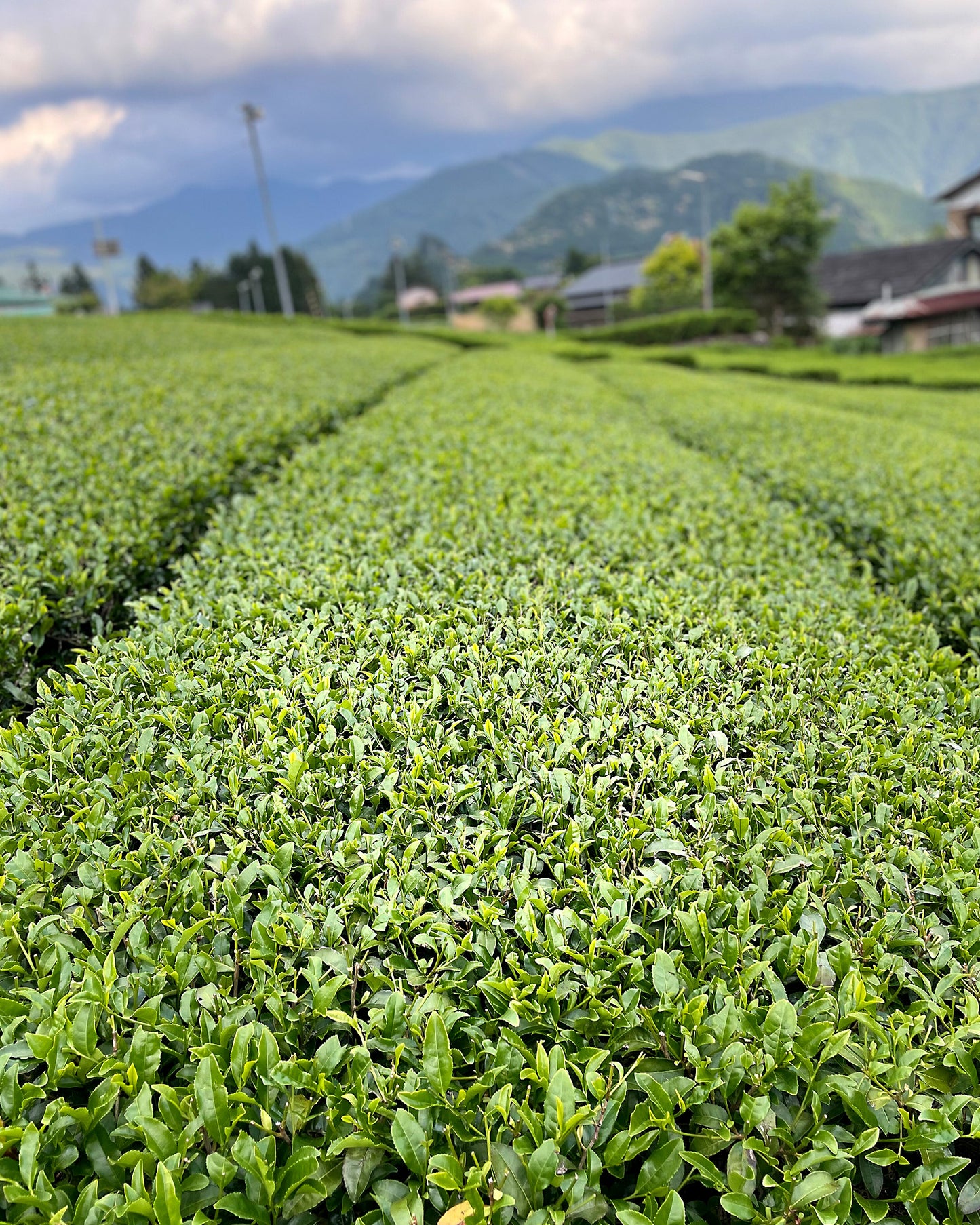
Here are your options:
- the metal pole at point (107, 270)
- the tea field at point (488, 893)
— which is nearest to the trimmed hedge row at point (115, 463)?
the tea field at point (488, 893)

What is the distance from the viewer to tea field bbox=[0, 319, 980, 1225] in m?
1.43

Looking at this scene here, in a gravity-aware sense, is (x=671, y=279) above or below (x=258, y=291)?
below

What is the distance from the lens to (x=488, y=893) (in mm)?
1943

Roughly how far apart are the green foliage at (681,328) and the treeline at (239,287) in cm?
3824

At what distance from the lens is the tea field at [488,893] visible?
1.43 metres

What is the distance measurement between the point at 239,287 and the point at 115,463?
2766 inches

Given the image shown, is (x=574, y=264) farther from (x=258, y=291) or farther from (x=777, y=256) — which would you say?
(x=777, y=256)

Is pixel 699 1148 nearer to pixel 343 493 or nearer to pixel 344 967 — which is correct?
pixel 344 967

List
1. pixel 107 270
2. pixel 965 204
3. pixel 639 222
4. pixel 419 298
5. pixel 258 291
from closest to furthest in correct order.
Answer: pixel 965 204 → pixel 107 270 → pixel 258 291 → pixel 419 298 → pixel 639 222

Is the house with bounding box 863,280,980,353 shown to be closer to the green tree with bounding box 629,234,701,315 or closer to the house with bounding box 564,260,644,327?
the green tree with bounding box 629,234,701,315

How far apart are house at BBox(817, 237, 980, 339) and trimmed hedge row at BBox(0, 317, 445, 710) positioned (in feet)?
121

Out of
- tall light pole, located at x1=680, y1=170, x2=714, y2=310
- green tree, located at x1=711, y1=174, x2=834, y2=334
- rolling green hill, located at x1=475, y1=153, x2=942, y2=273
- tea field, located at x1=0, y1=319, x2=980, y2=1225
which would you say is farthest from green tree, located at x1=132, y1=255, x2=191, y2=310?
rolling green hill, located at x1=475, y1=153, x2=942, y2=273

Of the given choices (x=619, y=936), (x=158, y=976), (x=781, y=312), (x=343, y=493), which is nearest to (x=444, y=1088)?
(x=619, y=936)

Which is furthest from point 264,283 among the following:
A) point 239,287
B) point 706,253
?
point 706,253
